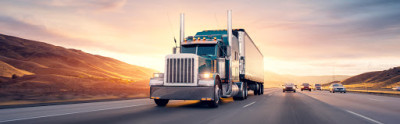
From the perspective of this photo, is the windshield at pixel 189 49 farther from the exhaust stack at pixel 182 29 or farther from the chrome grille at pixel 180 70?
the chrome grille at pixel 180 70

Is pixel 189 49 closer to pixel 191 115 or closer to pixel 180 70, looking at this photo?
pixel 180 70

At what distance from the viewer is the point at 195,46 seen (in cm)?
1477

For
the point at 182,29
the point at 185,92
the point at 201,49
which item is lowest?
the point at 185,92

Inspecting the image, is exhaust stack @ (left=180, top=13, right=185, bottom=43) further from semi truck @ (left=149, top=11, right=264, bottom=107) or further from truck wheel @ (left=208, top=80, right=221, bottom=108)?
truck wheel @ (left=208, top=80, right=221, bottom=108)

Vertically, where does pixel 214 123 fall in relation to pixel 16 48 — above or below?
below

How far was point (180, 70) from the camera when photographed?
12.4 metres

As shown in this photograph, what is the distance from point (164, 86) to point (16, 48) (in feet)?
463

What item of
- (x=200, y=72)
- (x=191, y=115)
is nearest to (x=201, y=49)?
(x=200, y=72)

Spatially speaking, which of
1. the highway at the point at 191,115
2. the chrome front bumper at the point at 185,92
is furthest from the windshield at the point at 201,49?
the highway at the point at 191,115

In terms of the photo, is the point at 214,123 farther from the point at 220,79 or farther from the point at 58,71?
the point at 58,71

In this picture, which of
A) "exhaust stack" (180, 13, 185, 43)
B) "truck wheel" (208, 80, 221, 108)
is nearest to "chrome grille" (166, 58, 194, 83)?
"truck wheel" (208, 80, 221, 108)

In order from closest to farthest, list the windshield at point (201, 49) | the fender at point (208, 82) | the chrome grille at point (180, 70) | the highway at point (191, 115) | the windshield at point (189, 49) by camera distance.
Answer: the highway at point (191, 115) < the fender at point (208, 82) < the chrome grille at point (180, 70) < the windshield at point (201, 49) < the windshield at point (189, 49)

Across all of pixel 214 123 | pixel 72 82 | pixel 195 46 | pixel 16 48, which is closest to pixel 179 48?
pixel 195 46

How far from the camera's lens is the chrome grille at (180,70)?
12.3m
